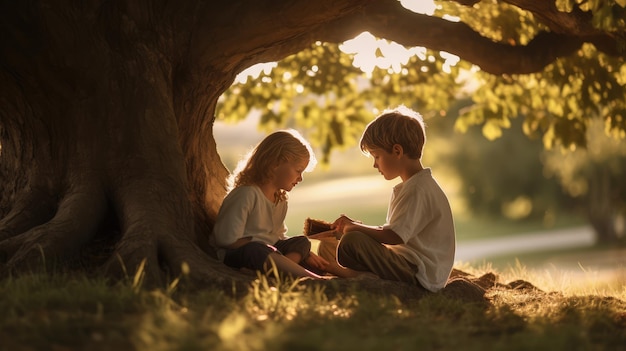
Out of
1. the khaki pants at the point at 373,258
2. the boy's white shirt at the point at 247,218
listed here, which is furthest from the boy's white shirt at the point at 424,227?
the boy's white shirt at the point at 247,218

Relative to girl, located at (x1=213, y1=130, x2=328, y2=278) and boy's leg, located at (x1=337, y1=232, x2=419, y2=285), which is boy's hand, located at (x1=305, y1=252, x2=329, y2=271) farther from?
boy's leg, located at (x1=337, y1=232, x2=419, y2=285)

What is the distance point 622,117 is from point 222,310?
302 inches

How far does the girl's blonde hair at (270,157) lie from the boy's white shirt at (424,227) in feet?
2.83

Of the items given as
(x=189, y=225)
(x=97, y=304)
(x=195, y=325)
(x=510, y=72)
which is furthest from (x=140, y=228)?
(x=510, y=72)

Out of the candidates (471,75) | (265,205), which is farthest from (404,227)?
(471,75)

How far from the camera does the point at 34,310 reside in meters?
4.81

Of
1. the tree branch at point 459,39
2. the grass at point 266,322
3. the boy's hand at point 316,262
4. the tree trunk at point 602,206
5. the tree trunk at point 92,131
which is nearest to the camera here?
the grass at point 266,322

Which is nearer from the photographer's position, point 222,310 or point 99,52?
point 222,310

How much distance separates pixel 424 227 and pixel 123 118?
2566 millimetres

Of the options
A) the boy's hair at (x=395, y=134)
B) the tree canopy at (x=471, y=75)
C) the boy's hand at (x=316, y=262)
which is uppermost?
the tree canopy at (x=471, y=75)

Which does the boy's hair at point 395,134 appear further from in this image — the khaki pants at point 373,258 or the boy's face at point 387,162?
the khaki pants at point 373,258

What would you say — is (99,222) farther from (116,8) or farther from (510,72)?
(510,72)

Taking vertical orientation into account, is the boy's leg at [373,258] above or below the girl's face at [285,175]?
below

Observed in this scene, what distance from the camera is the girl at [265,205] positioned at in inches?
273
